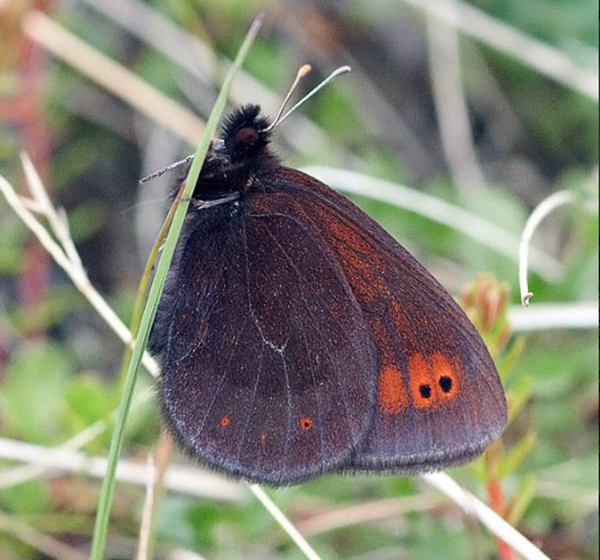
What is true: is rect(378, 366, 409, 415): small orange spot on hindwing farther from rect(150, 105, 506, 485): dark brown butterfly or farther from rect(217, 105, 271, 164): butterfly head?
rect(217, 105, 271, 164): butterfly head

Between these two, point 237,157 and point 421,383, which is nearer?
point 421,383

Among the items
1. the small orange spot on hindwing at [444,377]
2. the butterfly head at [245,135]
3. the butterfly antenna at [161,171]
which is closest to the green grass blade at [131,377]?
the butterfly antenna at [161,171]

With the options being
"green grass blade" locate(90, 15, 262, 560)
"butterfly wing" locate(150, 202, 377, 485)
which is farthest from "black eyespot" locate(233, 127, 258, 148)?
"green grass blade" locate(90, 15, 262, 560)

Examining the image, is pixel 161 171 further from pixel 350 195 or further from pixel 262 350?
pixel 350 195

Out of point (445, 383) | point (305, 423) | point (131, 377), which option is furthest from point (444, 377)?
point (131, 377)

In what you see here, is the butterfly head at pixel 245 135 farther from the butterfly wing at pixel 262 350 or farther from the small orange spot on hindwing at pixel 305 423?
the small orange spot on hindwing at pixel 305 423

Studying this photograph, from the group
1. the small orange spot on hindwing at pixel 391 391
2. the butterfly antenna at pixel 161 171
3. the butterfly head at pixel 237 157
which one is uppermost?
the butterfly head at pixel 237 157

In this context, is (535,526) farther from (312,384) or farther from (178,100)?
(178,100)
